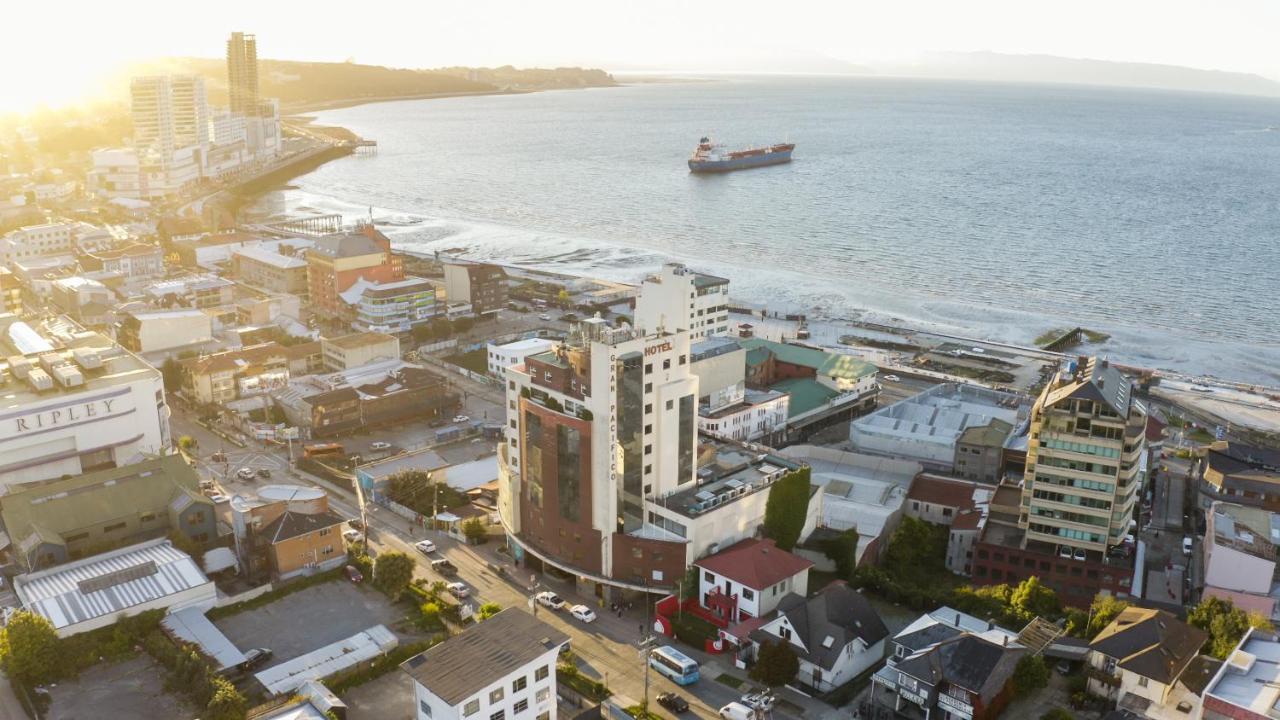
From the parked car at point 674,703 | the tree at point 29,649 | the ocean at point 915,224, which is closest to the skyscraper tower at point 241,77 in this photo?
the ocean at point 915,224

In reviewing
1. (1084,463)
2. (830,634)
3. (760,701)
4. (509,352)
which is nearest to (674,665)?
(760,701)

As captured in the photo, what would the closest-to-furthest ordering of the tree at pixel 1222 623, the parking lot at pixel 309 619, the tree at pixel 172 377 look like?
the tree at pixel 1222 623
the parking lot at pixel 309 619
the tree at pixel 172 377

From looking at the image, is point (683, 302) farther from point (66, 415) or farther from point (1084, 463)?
point (66, 415)

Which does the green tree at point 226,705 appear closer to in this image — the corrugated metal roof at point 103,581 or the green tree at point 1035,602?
the corrugated metal roof at point 103,581

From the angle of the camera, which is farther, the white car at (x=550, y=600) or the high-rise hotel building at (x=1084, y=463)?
the high-rise hotel building at (x=1084, y=463)

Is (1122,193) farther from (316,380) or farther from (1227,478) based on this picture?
(316,380)

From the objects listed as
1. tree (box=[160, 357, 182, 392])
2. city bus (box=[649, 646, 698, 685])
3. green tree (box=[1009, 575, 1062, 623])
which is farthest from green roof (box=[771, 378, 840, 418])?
tree (box=[160, 357, 182, 392])

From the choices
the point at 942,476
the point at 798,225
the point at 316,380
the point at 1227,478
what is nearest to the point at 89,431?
the point at 316,380

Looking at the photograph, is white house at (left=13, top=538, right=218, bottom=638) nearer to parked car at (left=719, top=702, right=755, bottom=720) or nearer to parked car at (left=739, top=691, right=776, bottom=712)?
parked car at (left=719, top=702, right=755, bottom=720)
